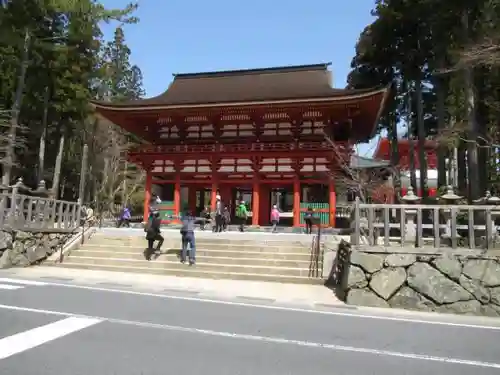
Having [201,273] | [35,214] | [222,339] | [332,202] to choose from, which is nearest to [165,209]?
[35,214]

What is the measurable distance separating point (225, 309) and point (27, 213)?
338 inches

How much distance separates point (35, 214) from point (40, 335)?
9.08 meters

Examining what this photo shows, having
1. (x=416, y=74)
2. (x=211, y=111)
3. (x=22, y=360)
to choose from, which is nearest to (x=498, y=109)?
(x=416, y=74)

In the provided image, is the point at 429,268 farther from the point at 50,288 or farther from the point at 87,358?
the point at 50,288

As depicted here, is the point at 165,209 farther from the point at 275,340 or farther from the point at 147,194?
the point at 275,340

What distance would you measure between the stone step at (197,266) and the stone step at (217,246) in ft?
2.93

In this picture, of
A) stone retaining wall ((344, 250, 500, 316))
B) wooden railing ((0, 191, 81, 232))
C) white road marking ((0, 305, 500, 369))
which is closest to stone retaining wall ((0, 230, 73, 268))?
wooden railing ((0, 191, 81, 232))

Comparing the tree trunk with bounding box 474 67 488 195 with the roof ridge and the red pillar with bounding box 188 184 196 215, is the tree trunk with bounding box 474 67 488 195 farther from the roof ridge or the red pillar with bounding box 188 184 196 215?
the red pillar with bounding box 188 184 196 215

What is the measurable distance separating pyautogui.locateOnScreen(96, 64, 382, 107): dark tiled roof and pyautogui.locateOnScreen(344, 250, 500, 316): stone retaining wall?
12.3 metres

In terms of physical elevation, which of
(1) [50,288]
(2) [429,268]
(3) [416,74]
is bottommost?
(1) [50,288]

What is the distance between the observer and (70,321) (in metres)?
5.39

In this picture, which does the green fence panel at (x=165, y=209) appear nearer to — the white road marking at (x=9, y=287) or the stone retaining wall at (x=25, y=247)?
the stone retaining wall at (x=25, y=247)

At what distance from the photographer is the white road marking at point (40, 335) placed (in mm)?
4141

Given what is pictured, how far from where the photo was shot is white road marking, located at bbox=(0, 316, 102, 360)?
13.6 ft
